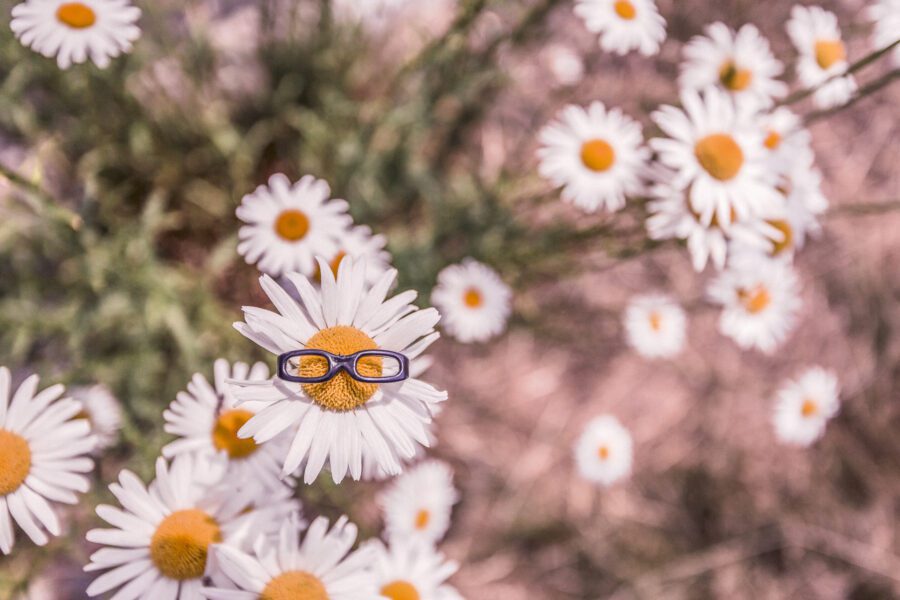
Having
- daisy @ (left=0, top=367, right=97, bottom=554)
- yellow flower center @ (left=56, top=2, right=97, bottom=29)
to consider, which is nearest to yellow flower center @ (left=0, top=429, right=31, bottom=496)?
daisy @ (left=0, top=367, right=97, bottom=554)

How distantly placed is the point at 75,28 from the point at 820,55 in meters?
2.54

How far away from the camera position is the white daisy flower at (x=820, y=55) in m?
2.39

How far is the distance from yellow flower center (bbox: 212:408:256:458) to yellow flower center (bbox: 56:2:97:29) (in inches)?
45.1

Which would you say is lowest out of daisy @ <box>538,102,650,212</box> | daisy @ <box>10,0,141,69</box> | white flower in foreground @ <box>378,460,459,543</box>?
white flower in foreground @ <box>378,460,459,543</box>

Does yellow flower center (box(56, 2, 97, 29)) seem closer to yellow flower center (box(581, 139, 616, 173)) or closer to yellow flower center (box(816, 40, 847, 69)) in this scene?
yellow flower center (box(581, 139, 616, 173))

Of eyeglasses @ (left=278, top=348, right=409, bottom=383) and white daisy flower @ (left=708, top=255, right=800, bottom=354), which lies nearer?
eyeglasses @ (left=278, top=348, right=409, bottom=383)

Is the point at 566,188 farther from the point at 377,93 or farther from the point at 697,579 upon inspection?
the point at 697,579

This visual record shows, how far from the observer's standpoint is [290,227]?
1872 millimetres

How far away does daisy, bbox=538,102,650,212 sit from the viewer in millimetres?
2115

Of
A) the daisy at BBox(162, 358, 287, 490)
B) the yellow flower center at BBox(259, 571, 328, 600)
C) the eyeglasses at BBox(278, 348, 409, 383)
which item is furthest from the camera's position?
the daisy at BBox(162, 358, 287, 490)

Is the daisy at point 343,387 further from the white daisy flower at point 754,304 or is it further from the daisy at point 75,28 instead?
the white daisy flower at point 754,304

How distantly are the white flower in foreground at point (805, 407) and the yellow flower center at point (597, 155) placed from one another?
1838 millimetres

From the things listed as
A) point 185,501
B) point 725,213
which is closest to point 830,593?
point 725,213

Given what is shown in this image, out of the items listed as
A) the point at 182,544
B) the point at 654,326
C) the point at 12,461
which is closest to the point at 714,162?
the point at 654,326
